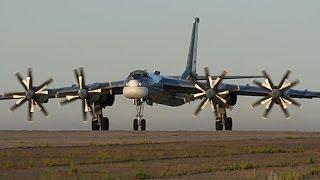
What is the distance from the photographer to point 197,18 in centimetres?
8125

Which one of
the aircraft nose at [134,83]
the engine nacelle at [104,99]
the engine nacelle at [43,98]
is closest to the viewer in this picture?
the aircraft nose at [134,83]

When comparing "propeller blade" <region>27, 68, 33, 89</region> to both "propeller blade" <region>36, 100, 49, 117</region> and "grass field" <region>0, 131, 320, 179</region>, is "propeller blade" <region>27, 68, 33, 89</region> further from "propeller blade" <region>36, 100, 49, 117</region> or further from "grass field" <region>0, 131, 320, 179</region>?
"grass field" <region>0, 131, 320, 179</region>

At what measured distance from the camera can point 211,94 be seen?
194 ft

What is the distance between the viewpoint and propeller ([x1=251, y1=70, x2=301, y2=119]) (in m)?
60.7

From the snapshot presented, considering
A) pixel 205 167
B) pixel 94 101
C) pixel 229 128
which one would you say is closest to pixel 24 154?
pixel 205 167

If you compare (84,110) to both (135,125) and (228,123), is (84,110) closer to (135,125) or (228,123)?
(135,125)

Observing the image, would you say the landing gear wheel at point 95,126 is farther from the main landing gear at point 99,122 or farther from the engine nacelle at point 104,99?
the engine nacelle at point 104,99

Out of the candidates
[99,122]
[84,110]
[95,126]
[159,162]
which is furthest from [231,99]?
[159,162]

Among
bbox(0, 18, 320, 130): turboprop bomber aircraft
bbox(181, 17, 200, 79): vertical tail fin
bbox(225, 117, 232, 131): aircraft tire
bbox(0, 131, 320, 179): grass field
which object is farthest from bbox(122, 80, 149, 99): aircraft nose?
bbox(0, 131, 320, 179): grass field

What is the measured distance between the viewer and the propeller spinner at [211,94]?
5938 cm

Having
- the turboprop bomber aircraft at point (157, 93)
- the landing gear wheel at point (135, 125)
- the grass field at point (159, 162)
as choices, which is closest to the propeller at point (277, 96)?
the turboprop bomber aircraft at point (157, 93)

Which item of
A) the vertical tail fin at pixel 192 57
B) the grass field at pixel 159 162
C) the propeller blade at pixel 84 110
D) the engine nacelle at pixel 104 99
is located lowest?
the grass field at pixel 159 162

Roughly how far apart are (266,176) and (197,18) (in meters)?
62.8

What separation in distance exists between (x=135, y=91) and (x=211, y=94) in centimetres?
635
